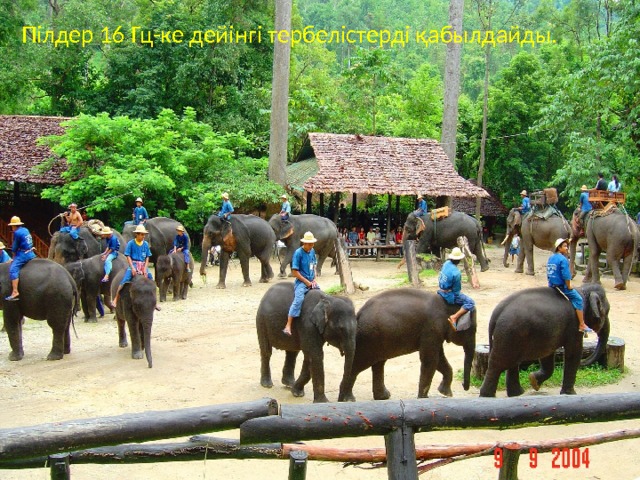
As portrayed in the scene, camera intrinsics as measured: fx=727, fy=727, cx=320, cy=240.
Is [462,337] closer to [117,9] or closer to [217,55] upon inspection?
[217,55]

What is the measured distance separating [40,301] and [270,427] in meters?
7.56

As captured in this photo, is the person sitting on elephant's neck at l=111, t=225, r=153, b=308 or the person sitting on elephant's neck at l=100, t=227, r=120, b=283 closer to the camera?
the person sitting on elephant's neck at l=111, t=225, r=153, b=308

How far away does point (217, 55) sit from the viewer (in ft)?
85.5

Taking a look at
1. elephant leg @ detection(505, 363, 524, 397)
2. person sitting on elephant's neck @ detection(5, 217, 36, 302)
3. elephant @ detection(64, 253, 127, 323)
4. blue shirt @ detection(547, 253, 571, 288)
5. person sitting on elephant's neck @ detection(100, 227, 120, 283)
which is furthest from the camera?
elephant @ detection(64, 253, 127, 323)

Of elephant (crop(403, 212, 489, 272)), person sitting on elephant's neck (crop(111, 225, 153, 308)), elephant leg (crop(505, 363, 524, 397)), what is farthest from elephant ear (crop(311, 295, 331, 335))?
elephant (crop(403, 212, 489, 272))

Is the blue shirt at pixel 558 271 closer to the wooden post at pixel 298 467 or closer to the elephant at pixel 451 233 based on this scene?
the wooden post at pixel 298 467

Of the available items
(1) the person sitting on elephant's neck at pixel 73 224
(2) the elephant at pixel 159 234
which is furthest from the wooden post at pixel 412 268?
(1) the person sitting on elephant's neck at pixel 73 224

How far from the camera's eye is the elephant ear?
7977 mm

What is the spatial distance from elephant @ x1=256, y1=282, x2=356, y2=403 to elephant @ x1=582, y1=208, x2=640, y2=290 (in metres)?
9.74

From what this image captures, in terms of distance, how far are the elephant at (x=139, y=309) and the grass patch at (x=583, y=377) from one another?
4331 millimetres

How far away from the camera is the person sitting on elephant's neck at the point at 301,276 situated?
27.0ft

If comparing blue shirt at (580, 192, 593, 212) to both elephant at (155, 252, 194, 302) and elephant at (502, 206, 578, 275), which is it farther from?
elephant at (155, 252, 194, 302)

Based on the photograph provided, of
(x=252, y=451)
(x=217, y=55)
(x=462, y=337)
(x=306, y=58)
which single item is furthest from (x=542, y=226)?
(x=306, y=58)

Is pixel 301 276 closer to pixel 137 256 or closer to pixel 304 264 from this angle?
pixel 304 264
